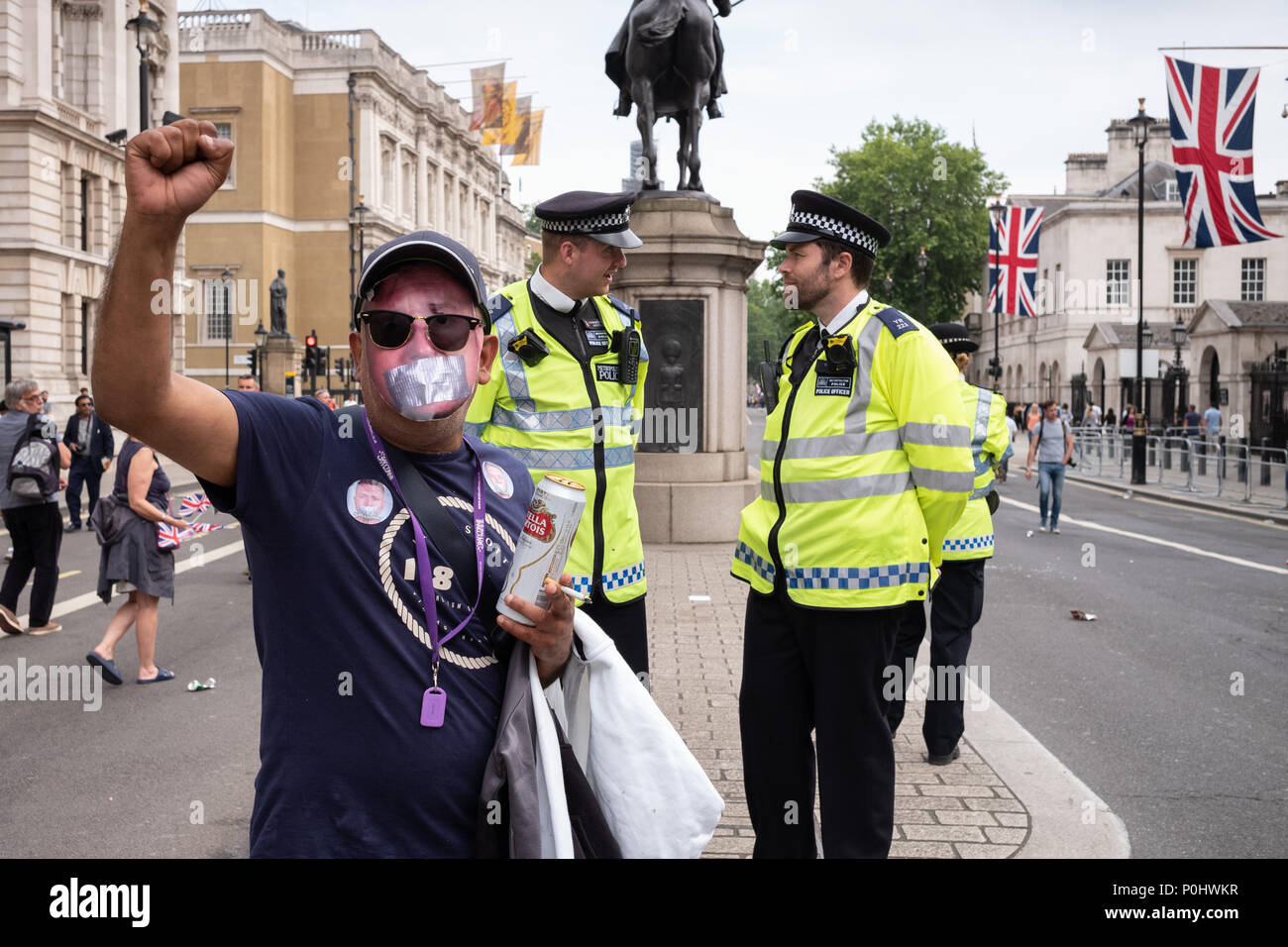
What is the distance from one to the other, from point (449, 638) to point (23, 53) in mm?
40717

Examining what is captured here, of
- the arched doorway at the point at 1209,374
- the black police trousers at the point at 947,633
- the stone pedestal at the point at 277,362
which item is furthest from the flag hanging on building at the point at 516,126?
the black police trousers at the point at 947,633

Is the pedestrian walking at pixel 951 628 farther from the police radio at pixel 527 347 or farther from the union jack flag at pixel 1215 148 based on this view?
the union jack flag at pixel 1215 148

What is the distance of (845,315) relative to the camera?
4234 millimetres

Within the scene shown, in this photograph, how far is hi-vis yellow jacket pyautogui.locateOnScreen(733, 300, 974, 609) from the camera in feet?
13.0

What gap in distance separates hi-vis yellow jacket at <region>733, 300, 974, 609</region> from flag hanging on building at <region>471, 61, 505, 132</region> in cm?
4953

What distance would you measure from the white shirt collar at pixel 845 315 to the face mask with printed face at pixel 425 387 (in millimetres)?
2223

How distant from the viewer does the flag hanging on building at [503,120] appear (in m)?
52.1

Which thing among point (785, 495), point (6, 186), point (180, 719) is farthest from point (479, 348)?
point (6, 186)

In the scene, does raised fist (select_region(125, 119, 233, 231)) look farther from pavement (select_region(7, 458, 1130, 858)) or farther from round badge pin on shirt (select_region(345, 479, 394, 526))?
pavement (select_region(7, 458, 1130, 858))

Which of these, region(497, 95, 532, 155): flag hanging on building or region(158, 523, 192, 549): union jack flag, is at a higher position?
region(497, 95, 532, 155): flag hanging on building

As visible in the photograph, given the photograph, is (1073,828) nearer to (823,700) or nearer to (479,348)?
(823,700)

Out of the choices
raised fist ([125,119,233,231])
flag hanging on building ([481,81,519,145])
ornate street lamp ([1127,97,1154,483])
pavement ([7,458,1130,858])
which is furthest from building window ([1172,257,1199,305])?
raised fist ([125,119,233,231])

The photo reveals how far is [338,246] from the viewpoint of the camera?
63.5 metres

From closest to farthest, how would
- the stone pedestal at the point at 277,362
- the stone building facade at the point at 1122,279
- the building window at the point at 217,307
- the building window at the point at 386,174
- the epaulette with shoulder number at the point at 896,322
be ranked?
the epaulette with shoulder number at the point at 896,322
the stone pedestal at the point at 277,362
the stone building facade at the point at 1122,279
the building window at the point at 217,307
the building window at the point at 386,174
